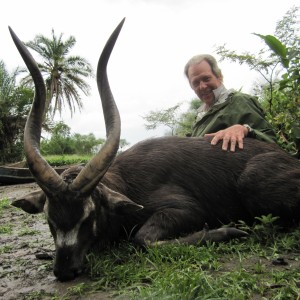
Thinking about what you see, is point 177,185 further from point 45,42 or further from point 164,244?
point 45,42

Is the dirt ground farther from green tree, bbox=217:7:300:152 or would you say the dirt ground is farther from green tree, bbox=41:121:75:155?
green tree, bbox=41:121:75:155

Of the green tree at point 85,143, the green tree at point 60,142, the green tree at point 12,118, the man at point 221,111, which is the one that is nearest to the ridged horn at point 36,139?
the man at point 221,111

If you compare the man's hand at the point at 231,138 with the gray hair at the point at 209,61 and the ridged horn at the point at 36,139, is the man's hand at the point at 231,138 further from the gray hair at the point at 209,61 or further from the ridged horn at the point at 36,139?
the ridged horn at the point at 36,139

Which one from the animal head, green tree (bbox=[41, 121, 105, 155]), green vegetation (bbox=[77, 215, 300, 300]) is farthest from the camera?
green tree (bbox=[41, 121, 105, 155])

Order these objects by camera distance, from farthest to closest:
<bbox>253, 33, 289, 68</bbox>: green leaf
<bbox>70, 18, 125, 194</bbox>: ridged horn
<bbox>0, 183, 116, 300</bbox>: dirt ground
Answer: <bbox>253, 33, 289, 68</bbox>: green leaf
<bbox>70, 18, 125, 194</bbox>: ridged horn
<bbox>0, 183, 116, 300</bbox>: dirt ground

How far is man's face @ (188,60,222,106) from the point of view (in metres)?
5.47

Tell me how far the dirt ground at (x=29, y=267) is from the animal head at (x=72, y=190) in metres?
0.17

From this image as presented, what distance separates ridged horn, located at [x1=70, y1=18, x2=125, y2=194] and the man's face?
2.12m

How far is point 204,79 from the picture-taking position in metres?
5.50

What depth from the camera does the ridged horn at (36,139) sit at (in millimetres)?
3068

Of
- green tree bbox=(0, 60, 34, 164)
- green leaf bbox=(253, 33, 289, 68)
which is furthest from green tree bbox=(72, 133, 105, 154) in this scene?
green leaf bbox=(253, 33, 289, 68)

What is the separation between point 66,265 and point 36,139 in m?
1.20

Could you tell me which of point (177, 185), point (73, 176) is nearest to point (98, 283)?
point (73, 176)

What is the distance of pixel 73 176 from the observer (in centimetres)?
338
